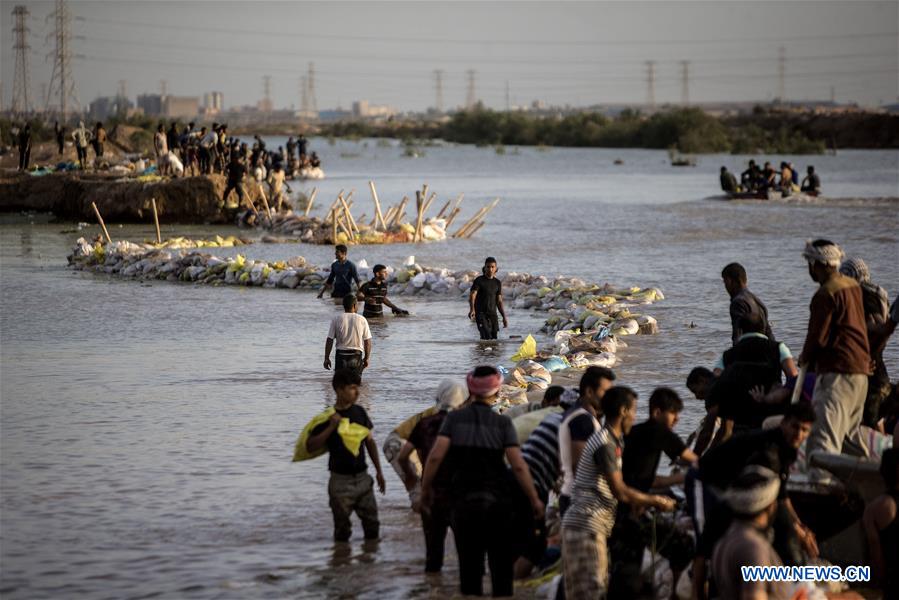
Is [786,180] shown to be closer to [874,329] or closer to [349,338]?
[349,338]

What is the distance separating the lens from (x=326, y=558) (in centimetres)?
807

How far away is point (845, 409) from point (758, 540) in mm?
2764

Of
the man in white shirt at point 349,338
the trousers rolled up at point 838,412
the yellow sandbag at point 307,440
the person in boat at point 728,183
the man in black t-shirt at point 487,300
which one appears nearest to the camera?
the trousers rolled up at point 838,412

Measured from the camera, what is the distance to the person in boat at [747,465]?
242 inches

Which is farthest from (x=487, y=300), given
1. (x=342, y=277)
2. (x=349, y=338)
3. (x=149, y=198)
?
(x=149, y=198)

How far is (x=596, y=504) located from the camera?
256 inches

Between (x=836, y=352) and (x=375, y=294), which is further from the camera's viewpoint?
(x=375, y=294)

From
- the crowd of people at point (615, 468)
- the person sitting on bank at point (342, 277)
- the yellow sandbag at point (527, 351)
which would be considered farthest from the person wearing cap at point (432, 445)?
the person sitting on bank at point (342, 277)

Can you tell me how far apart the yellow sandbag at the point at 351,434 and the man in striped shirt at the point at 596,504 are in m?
1.54

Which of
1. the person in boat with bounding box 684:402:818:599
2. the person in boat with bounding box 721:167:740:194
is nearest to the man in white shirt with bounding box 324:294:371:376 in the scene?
the person in boat with bounding box 684:402:818:599

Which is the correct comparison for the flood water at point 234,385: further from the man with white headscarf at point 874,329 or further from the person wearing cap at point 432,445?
the man with white headscarf at point 874,329

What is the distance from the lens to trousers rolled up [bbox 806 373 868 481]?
7.55 meters

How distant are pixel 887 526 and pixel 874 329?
6.80 ft

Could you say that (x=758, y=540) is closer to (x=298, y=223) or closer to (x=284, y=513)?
(x=284, y=513)
